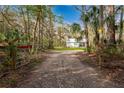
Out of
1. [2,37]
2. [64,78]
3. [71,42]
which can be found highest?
[2,37]

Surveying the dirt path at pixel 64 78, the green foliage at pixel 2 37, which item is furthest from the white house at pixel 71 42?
the green foliage at pixel 2 37

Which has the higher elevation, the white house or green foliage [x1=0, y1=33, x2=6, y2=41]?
green foliage [x1=0, y1=33, x2=6, y2=41]

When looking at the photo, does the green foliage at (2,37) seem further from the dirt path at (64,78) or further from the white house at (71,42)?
the white house at (71,42)

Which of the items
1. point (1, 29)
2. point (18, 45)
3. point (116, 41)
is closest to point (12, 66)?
point (18, 45)

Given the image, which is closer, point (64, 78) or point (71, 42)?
point (64, 78)

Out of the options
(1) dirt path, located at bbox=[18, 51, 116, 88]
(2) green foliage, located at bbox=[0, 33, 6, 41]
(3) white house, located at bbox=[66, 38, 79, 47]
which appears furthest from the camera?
(3) white house, located at bbox=[66, 38, 79, 47]

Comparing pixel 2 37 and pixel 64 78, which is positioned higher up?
pixel 2 37

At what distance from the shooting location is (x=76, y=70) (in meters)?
4.17

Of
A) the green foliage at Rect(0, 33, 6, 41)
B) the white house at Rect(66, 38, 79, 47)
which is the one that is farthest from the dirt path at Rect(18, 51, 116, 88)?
the green foliage at Rect(0, 33, 6, 41)

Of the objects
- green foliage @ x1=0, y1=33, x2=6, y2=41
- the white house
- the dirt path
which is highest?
green foliage @ x1=0, y1=33, x2=6, y2=41

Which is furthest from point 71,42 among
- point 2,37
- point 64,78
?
point 2,37

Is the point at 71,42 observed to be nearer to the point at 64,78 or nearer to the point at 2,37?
the point at 64,78

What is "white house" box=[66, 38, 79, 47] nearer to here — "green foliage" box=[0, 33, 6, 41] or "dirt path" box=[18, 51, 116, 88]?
"dirt path" box=[18, 51, 116, 88]

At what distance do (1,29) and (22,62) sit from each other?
0.89 metres
